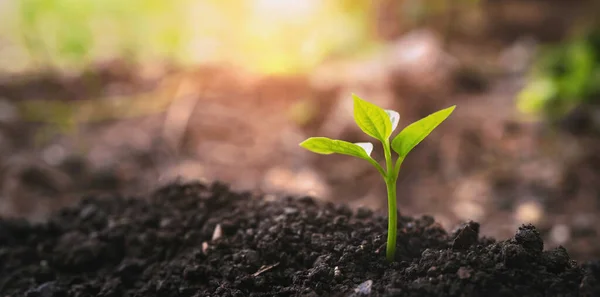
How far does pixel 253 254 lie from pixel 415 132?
458 millimetres

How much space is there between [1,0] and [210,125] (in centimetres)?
309

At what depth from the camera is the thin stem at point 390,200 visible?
102cm

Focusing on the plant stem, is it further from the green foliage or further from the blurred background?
the green foliage

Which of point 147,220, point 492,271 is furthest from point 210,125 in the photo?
point 492,271

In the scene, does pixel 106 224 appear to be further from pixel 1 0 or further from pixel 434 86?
pixel 1 0

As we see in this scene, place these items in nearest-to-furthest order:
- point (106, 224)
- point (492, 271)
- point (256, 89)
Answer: point (492, 271) → point (106, 224) → point (256, 89)

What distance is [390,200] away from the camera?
1.02 metres

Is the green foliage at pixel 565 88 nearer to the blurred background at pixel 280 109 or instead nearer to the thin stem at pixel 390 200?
the blurred background at pixel 280 109

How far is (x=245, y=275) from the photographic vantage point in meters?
1.17

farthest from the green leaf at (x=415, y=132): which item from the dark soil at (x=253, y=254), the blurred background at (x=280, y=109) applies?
the blurred background at (x=280, y=109)

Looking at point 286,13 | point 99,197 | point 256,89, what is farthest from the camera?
point 286,13

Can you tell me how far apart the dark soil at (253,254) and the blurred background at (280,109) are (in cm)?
29

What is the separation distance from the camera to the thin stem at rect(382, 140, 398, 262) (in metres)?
1.02

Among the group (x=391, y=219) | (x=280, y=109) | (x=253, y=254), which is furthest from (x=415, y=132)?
(x=280, y=109)
